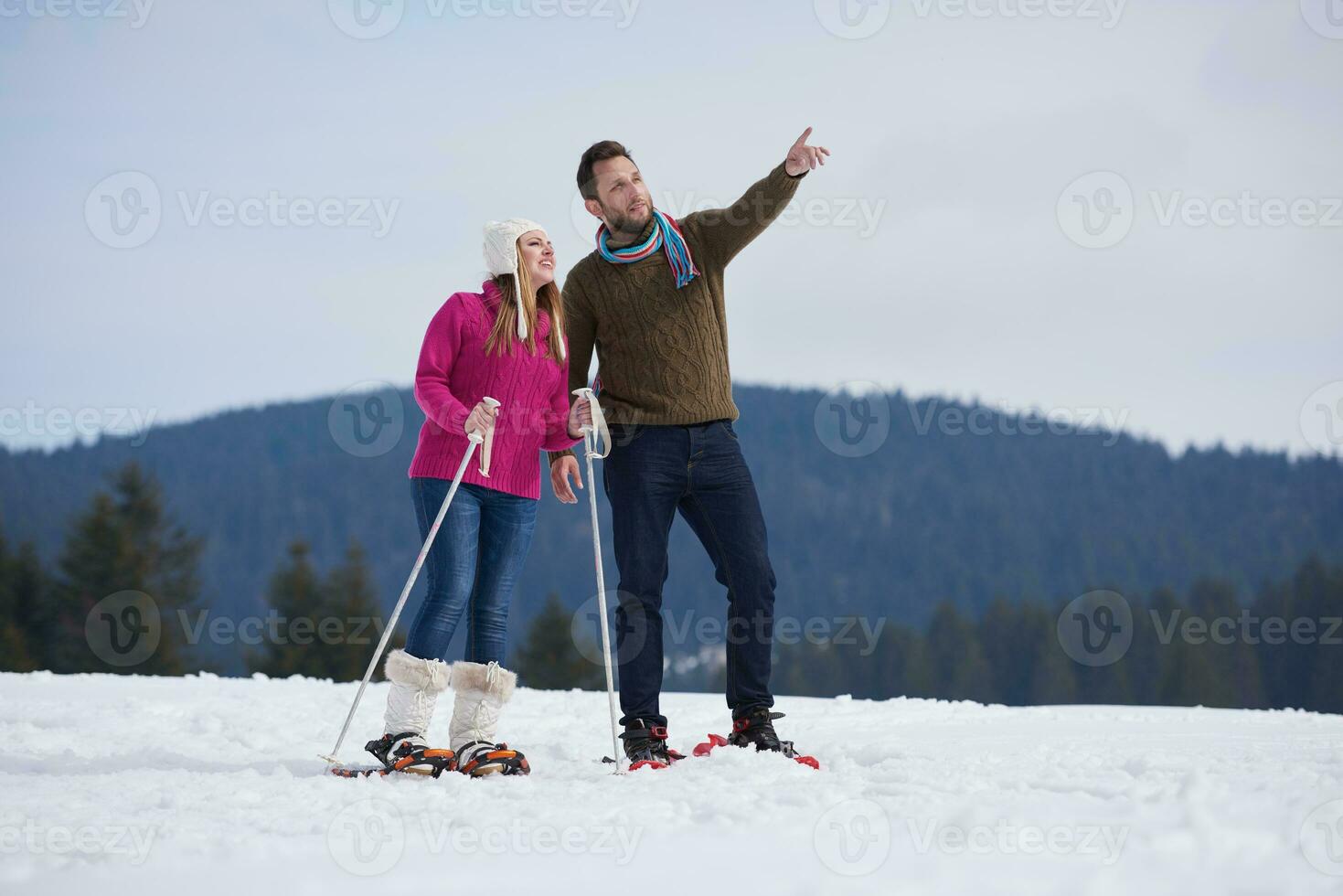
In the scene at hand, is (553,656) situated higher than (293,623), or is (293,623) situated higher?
(293,623)

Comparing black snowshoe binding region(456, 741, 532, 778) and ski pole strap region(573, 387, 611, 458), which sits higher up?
ski pole strap region(573, 387, 611, 458)

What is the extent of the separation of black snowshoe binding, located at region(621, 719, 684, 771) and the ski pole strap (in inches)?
36.0

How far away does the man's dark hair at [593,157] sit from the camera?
12.9 ft

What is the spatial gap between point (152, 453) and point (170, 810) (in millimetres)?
98059

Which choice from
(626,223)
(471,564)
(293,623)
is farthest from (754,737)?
(293,623)

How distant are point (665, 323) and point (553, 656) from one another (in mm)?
33321

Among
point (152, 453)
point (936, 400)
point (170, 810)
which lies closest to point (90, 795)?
point (170, 810)

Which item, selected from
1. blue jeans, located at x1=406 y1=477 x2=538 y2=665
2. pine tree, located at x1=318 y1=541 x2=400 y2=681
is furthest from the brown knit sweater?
pine tree, located at x1=318 y1=541 x2=400 y2=681

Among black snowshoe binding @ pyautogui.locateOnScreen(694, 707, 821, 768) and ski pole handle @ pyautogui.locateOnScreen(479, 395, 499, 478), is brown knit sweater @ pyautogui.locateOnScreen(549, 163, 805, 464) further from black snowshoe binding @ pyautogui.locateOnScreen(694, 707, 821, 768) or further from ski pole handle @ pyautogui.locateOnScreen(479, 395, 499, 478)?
black snowshoe binding @ pyautogui.locateOnScreen(694, 707, 821, 768)

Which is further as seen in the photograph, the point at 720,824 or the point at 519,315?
the point at 519,315

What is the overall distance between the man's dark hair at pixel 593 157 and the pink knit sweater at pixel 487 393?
48cm

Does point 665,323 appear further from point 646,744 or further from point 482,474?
point 646,744

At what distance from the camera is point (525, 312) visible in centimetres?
385

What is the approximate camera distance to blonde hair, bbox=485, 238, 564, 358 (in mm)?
3816
